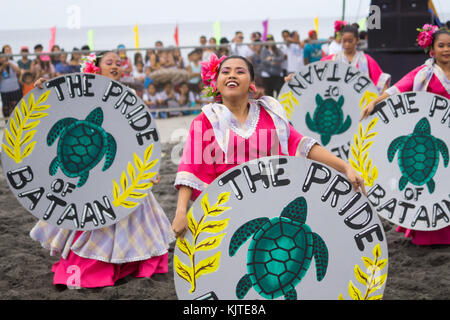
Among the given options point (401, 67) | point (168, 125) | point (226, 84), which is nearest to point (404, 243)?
point (226, 84)

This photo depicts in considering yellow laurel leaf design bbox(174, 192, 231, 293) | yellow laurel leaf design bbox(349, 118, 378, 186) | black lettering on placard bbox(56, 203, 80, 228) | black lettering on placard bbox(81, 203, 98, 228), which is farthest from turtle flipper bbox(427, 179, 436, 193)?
black lettering on placard bbox(56, 203, 80, 228)

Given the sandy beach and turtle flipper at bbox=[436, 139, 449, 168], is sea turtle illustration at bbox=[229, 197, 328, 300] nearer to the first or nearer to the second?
the sandy beach

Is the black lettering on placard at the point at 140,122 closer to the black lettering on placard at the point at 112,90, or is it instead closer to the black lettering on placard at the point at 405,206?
the black lettering on placard at the point at 112,90

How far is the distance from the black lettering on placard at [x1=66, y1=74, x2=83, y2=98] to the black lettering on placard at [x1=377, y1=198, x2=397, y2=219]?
207cm

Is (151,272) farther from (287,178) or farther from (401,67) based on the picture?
(401,67)

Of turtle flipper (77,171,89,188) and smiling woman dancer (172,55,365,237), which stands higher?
smiling woman dancer (172,55,365,237)

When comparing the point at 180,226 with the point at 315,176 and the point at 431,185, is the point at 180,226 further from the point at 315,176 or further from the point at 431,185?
the point at 431,185

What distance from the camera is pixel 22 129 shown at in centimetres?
316

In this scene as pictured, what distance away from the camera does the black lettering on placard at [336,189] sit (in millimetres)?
2189

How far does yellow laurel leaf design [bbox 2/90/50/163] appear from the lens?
3.15 m

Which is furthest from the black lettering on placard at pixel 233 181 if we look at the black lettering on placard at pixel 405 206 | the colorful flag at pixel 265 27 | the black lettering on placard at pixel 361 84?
the colorful flag at pixel 265 27

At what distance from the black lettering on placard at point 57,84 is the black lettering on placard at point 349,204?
6.02ft

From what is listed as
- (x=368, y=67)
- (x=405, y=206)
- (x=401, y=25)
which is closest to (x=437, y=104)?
(x=405, y=206)
